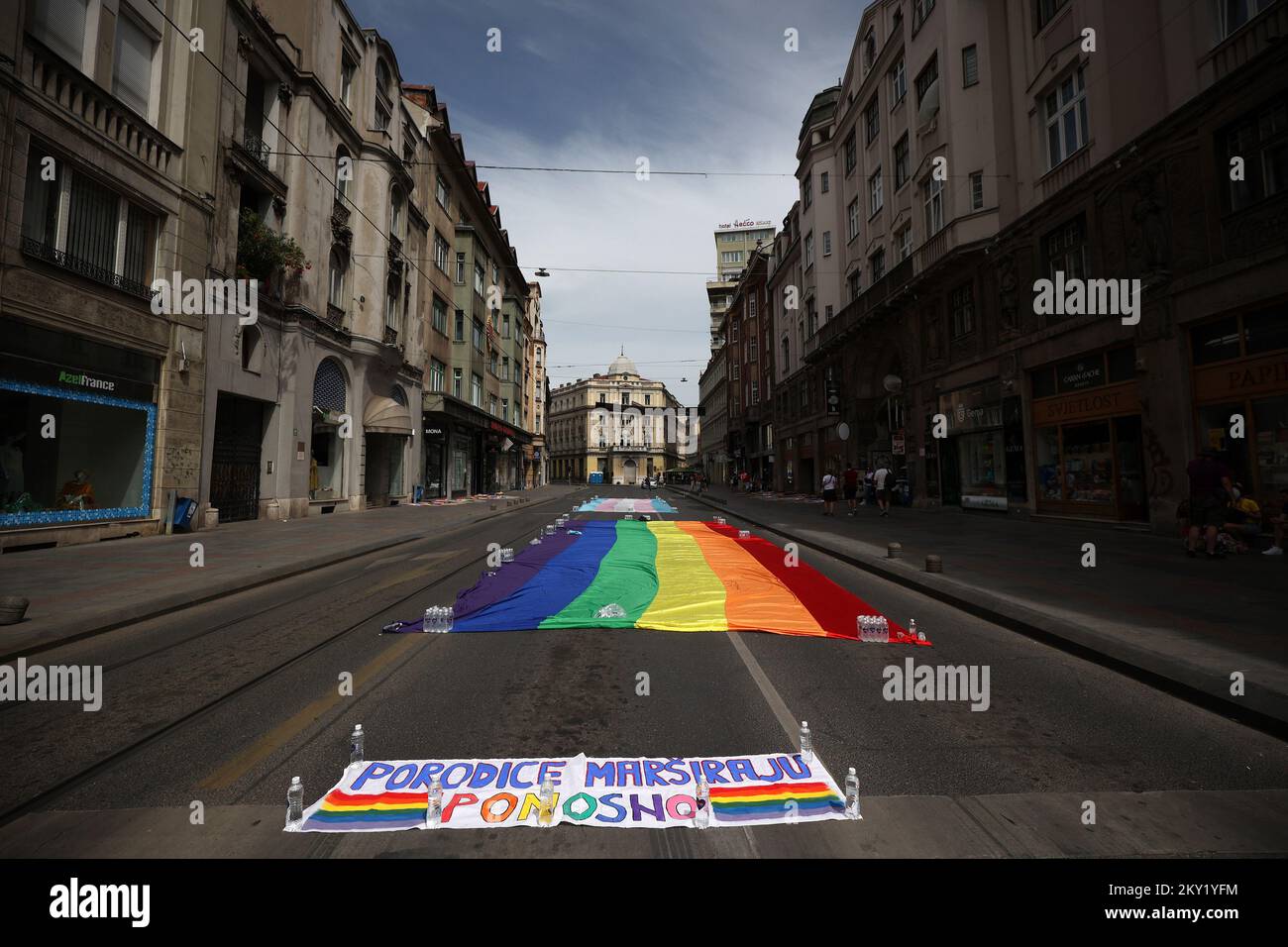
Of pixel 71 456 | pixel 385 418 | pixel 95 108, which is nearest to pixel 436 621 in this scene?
pixel 71 456

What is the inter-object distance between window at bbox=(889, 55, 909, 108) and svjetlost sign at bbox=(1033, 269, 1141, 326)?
12.9 metres

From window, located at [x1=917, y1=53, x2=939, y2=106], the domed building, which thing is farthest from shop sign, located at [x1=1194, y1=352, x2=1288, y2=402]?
the domed building

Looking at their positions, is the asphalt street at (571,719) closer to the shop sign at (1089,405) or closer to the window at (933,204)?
the shop sign at (1089,405)

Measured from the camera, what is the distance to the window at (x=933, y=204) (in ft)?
68.9

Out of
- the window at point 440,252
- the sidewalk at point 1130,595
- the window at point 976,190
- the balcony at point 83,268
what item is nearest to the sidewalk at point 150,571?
the balcony at point 83,268

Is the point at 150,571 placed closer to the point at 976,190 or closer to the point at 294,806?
the point at 294,806

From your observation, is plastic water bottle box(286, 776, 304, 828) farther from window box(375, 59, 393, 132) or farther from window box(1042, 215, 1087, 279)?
window box(375, 59, 393, 132)

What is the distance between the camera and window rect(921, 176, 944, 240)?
21000mm

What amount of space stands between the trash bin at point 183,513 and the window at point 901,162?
2668cm

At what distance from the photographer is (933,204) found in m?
21.7

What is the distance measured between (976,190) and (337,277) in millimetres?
22885
